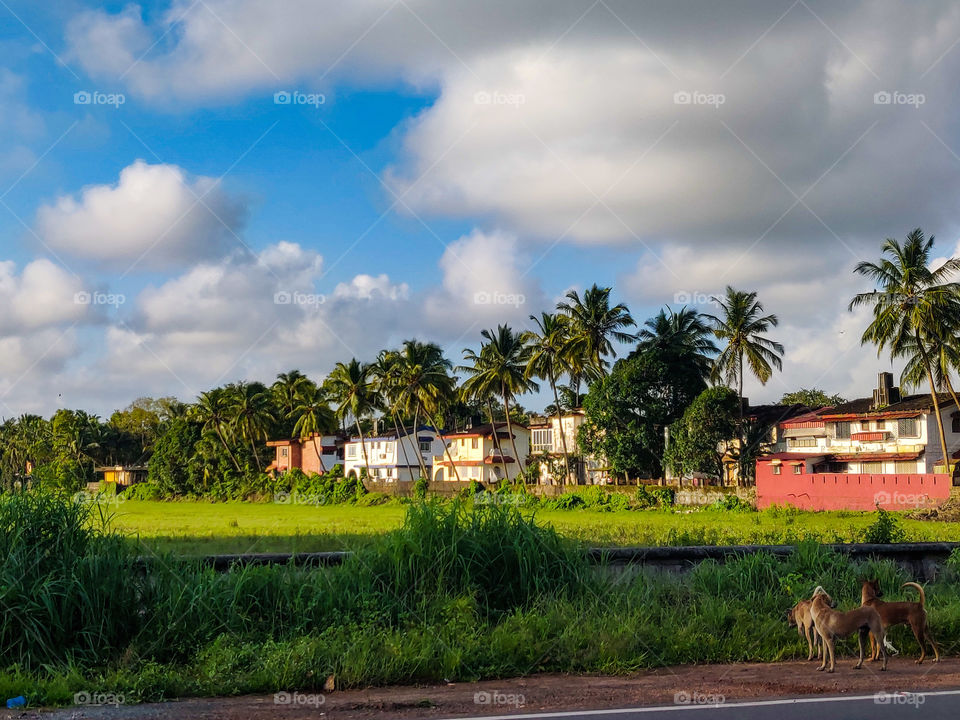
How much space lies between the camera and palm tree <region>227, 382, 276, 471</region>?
94.5 metres

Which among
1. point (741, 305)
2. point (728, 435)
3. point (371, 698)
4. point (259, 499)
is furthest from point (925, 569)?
point (259, 499)

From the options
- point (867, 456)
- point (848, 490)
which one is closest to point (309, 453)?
point (867, 456)

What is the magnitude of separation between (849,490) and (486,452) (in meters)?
39.0

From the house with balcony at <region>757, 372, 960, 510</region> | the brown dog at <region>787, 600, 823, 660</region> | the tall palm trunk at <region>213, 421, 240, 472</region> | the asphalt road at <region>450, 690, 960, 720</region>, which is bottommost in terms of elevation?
the asphalt road at <region>450, 690, 960, 720</region>

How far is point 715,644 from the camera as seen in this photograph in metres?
9.34

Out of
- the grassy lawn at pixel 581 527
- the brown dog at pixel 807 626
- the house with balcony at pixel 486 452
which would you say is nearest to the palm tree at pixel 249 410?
the house with balcony at pixel 486 452

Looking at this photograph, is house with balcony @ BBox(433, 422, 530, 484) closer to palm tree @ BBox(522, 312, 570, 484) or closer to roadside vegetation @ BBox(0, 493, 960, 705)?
palm tree @ BBox(522, 312, 570, 484)

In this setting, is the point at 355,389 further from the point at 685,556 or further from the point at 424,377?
the point at 685,556

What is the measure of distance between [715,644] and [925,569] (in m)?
4.96

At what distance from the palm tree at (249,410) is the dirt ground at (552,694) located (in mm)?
88684

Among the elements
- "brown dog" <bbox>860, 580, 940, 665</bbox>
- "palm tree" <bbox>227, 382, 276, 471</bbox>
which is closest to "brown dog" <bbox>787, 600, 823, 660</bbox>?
"brown dog" <bbox>860, 580, 940, 665</bbox>

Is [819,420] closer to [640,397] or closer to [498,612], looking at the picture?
[640,397]

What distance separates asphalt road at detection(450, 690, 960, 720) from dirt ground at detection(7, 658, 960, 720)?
0.22m

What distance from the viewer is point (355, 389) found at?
267 feet
